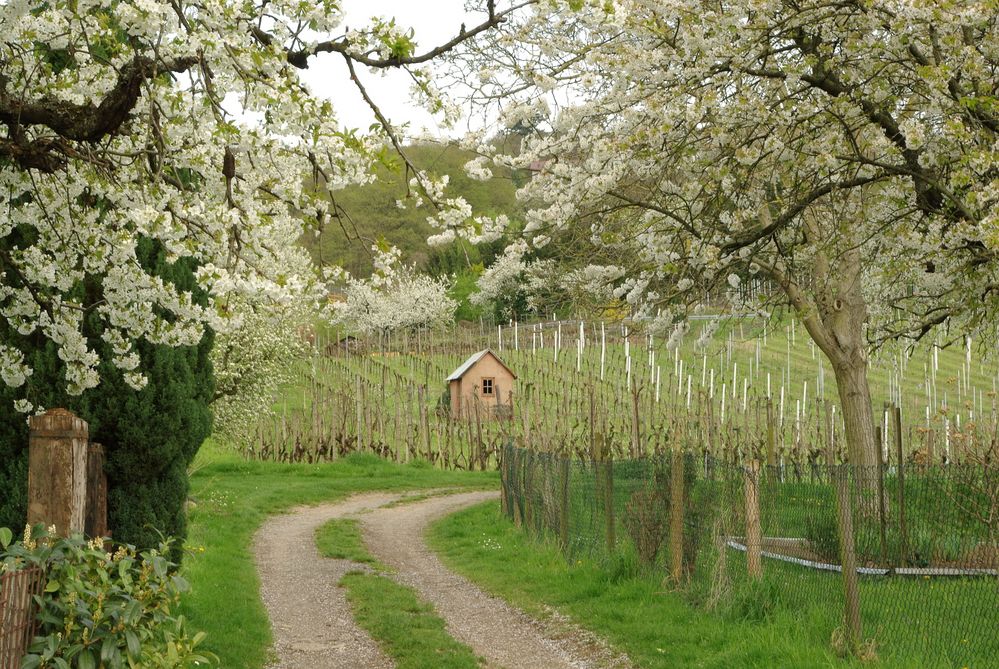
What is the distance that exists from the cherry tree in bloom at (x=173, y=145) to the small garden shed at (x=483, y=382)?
25308 mm

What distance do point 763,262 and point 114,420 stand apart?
780 cm

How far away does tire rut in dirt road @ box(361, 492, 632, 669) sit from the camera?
7898mm

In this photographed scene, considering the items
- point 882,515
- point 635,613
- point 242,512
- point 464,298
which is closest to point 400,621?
point 635,613

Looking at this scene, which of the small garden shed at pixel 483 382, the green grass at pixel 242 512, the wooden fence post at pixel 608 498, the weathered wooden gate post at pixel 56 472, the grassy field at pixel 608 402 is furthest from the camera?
the small garden shed at pixel 483 382

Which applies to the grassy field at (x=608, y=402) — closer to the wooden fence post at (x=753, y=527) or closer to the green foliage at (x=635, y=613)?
the green foliage at (x=635, y=613)

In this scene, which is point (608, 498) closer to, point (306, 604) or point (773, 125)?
point (306, 604)

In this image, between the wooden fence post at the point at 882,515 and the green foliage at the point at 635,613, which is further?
the wooden fence post at the point at 882,515

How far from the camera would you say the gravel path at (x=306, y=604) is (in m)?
8.12

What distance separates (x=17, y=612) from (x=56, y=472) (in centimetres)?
126

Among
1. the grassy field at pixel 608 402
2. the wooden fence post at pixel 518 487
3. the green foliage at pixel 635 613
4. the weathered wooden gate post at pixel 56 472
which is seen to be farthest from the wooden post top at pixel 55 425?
the grassy field at pixel 608 402

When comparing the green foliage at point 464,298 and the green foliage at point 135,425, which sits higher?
the green foliage at point 464,298

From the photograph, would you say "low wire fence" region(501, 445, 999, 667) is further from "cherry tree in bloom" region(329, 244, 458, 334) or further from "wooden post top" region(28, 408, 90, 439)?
"cherry tree in bloom" region(329, 244, 458, 334)

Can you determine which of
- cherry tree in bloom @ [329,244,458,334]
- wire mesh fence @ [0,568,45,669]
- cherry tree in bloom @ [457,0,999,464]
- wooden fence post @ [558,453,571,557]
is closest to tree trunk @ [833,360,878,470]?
cherry tree in bloom @ [457,0,999,464]

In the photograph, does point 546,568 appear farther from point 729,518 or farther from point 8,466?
point 8,466
